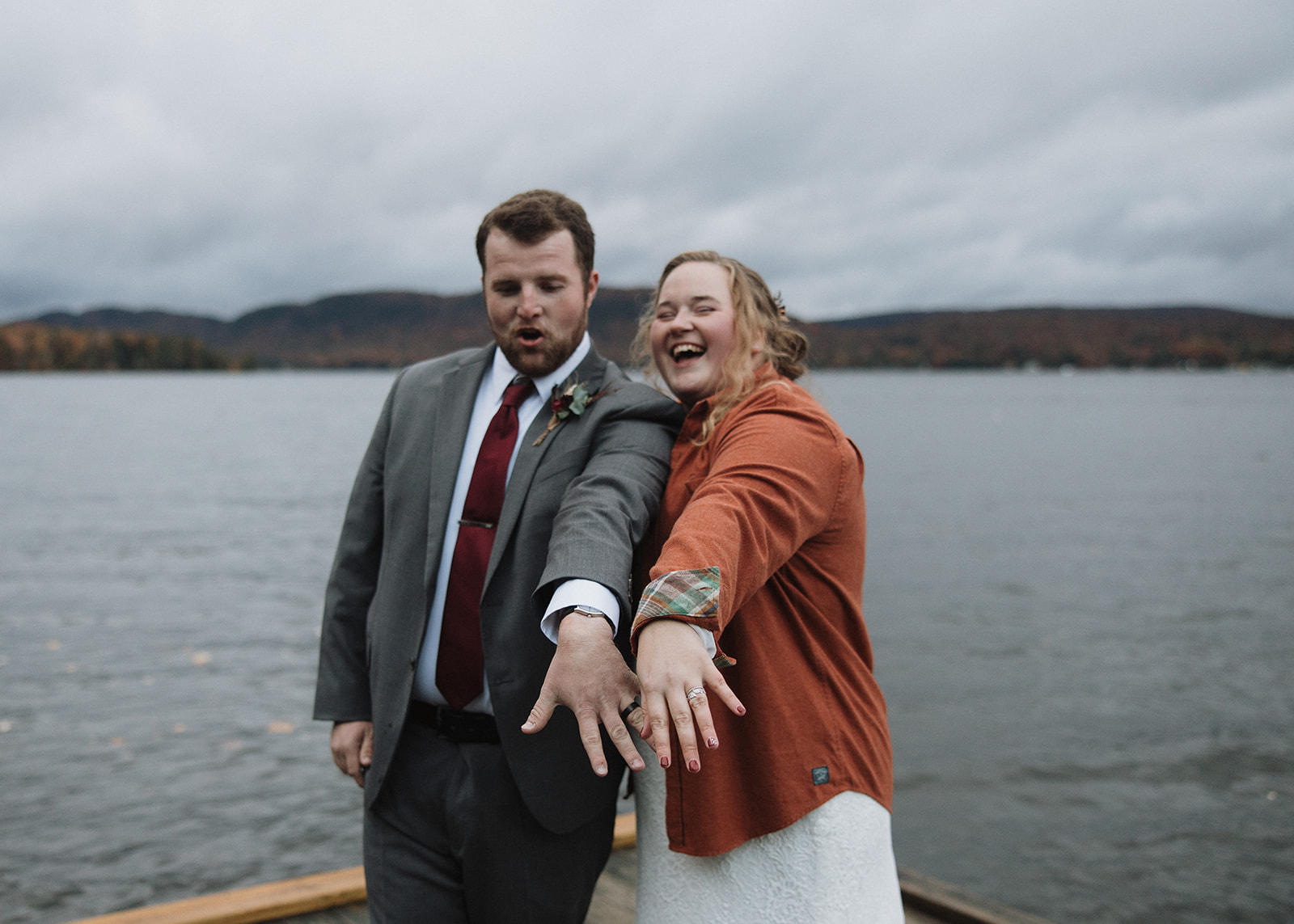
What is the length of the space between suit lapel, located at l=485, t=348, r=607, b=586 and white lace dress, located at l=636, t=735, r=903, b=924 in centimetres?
86

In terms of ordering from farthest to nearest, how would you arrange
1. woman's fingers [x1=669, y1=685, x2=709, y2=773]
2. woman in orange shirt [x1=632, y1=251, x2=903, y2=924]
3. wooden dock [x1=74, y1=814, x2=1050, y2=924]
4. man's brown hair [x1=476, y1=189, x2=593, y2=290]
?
1. wooden dock [x1=74, y1=814, x2=1050, y2=924]
2. man's brown hair [x1=476, y1=189, x2=593, y2=290]
3. woman in orange shirt [x1=632, y1=251, x2=903, y2=924]
4. woman's fingers [x1=669, y1=685, x2=709, y2=773]

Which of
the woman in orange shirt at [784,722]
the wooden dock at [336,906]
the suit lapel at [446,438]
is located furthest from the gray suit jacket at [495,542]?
the wooden dock at [336,906]

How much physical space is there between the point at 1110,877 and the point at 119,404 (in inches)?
4205

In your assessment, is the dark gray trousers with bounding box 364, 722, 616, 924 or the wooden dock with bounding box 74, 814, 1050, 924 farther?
the wooden dock with bounding box 74, 814, 1050, 924

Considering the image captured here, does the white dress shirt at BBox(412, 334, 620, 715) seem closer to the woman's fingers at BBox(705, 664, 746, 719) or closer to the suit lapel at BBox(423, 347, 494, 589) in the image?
the suit lapel at BBox(423, 347, 494, 589)

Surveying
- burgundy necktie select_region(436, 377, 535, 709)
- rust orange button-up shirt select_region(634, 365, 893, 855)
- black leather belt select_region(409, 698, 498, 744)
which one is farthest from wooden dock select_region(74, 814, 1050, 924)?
rust orange button-up shirt select_region(634, 365, 893, 855)

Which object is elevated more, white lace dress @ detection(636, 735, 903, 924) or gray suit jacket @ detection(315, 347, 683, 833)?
gray suit jacket @ detection(315, 347, 683, 833)

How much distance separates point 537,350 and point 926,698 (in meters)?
10.8

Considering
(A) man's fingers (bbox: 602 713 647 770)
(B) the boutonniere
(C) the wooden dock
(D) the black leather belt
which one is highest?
(B) the boutonniere

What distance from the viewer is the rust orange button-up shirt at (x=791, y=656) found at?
6.59 feet

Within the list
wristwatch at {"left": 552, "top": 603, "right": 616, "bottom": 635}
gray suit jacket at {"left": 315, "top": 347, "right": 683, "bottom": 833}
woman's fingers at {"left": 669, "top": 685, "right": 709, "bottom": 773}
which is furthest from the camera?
gray suit jacket at {"left": 315, "top": 347, "right": 683, "bottom": 833}

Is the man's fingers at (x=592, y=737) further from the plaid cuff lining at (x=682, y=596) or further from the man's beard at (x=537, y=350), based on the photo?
the man's beard at (x=537, y=350)

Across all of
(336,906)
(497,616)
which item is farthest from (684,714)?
(336,906)

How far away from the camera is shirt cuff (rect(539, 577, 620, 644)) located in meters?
1.82
